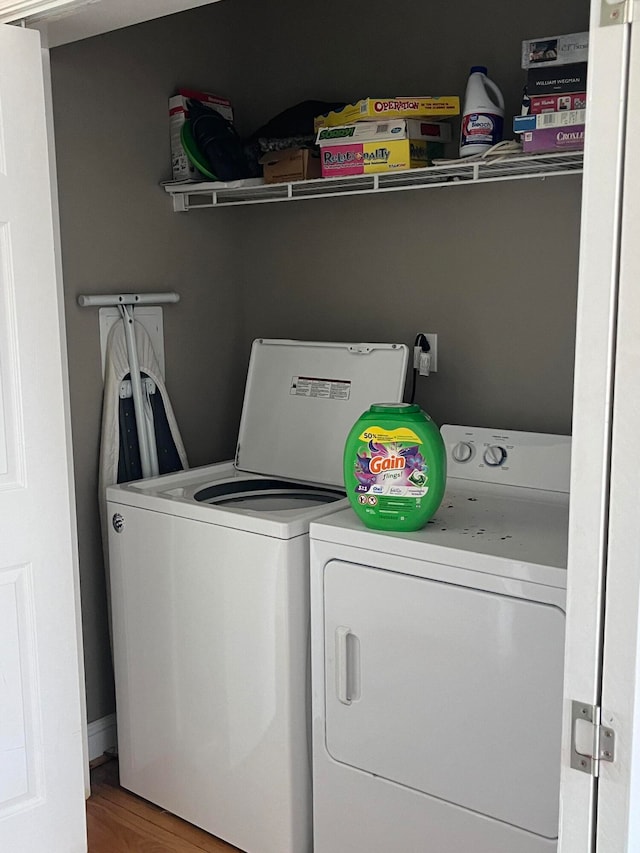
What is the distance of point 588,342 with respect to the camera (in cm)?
110

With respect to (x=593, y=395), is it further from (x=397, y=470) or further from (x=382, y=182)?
(x=382, y=182)

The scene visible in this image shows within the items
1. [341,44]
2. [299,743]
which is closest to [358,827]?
[299,743]

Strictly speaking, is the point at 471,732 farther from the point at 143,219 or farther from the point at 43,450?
the point at 143,219

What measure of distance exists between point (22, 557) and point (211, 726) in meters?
0.72

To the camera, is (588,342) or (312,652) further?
(312,652)

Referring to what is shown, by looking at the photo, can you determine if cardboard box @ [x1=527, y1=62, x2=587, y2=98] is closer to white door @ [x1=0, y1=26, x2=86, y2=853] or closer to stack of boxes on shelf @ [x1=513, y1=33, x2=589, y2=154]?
stack of boxes on shelf @ [x1=513, y1=33, x2=589, y2=154]

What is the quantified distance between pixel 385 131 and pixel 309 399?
2.69 feet

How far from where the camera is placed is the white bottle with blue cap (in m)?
2.26

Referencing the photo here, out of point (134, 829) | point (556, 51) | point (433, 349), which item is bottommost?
point (134, 829)

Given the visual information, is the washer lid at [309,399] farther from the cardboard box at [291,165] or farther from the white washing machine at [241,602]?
the cardboard box at [291,165]

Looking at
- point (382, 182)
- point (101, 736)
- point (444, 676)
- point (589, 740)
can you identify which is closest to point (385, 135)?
point (382, 182)

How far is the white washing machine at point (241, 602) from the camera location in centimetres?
225

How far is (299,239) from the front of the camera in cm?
296

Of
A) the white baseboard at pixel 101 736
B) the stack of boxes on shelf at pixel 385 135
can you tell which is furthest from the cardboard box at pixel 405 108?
the white baseboard at pixel 101 736
